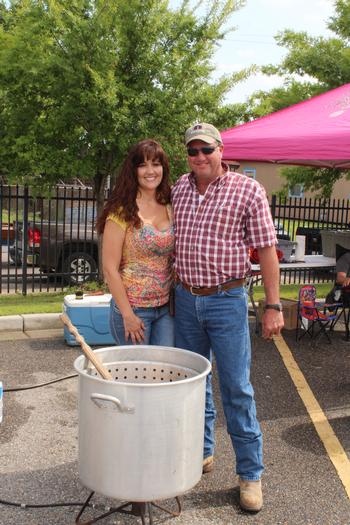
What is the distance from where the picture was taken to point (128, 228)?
308 centimetres

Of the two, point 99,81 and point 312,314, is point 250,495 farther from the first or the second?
point 99,81

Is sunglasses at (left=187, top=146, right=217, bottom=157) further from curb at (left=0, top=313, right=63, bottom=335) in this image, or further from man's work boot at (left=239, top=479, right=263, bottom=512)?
curb at (left=0, top=313, right=63, bottom=335)

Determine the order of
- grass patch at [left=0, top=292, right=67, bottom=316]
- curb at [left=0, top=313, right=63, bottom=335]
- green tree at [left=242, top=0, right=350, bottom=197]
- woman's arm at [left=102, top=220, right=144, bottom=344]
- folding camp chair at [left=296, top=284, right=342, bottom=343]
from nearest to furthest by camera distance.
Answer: woman's arm at [left=102, top=220, right=144, bottom=344]
folding camp chair at [left=296, top=284, right=342, bottom=343]
curb at [left=0, top=313, right=63, bottom=335]
grass patch at [left=0, top=292, right=67, bottom=316]
green tree at [left=242, top=0, right=350, bottom=197]

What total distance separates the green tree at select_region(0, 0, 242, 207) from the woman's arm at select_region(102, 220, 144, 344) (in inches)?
216

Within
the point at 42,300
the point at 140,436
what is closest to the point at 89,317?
the point at 42,300

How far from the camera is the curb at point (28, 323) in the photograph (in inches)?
275

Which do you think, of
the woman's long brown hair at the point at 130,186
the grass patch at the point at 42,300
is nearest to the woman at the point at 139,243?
the woman's long brown hair at the point at 130,186

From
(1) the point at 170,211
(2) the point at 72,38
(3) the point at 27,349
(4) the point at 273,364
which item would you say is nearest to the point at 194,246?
(1) the point at 170,211

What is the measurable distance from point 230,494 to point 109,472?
1.07 metres

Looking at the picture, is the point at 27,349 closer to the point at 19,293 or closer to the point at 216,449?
the point at 216,449

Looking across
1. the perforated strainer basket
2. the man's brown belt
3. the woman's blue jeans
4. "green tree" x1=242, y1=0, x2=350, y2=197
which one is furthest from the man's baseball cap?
"green tree" x1=242, y1=0, x2=350, y2=197

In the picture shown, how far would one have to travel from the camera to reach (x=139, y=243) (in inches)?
122

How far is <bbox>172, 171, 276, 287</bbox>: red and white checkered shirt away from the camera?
10.1 ft

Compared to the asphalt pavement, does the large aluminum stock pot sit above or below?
above
